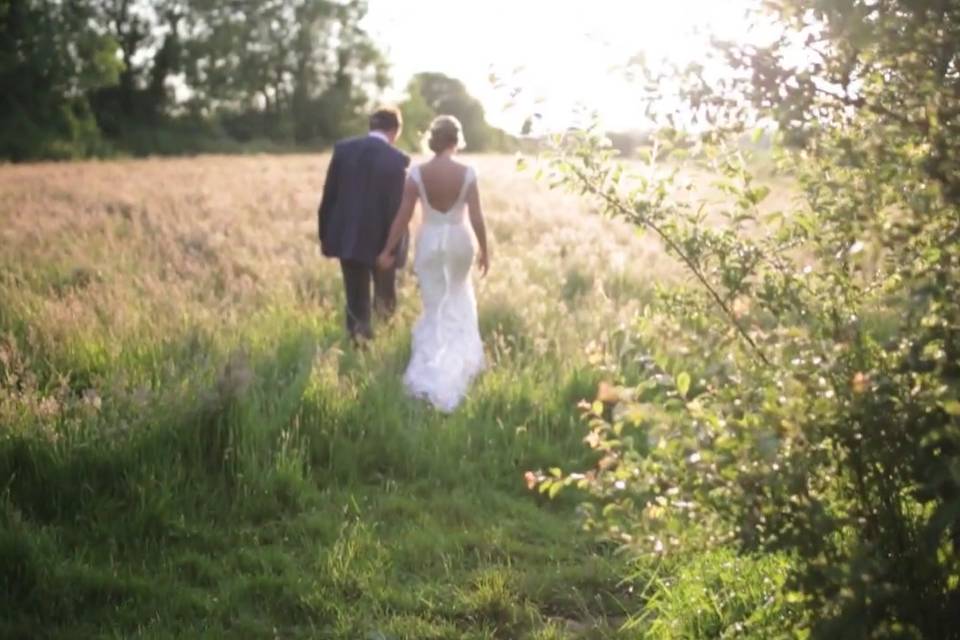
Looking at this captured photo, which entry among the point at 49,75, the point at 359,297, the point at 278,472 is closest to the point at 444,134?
the point at 359,297

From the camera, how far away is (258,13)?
238 feet

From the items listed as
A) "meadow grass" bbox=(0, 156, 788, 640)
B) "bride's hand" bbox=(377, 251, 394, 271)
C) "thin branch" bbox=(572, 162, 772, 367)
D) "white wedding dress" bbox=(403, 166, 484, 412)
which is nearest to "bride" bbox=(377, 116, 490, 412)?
"white wedding dress" bbox=(403, 166, 484, 412)

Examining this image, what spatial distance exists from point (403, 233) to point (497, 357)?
1438mm

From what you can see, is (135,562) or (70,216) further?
(70,216)

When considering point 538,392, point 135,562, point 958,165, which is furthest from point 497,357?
point 958,165

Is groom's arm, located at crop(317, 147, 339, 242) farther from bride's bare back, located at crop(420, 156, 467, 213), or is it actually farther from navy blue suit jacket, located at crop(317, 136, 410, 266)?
bride's bare back, located at crop(420, 156, 467, 213)

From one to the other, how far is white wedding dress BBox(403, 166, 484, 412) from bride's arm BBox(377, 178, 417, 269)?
72 millimetres

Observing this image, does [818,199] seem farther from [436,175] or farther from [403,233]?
[403,233]

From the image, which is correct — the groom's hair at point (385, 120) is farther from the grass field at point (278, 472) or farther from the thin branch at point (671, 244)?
the thin branch at point (671, 244)

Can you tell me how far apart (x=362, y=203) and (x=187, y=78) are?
6108 cm

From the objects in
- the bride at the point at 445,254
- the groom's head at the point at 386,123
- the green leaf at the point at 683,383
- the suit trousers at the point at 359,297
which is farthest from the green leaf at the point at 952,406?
the groom's head at the point at 386,123

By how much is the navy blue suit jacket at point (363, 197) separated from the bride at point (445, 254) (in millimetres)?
479

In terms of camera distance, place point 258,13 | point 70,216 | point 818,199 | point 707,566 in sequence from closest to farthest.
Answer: point 818,199 < point 707,566 < point 70,216 < point 258,13

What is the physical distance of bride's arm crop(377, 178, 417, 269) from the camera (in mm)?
9508
